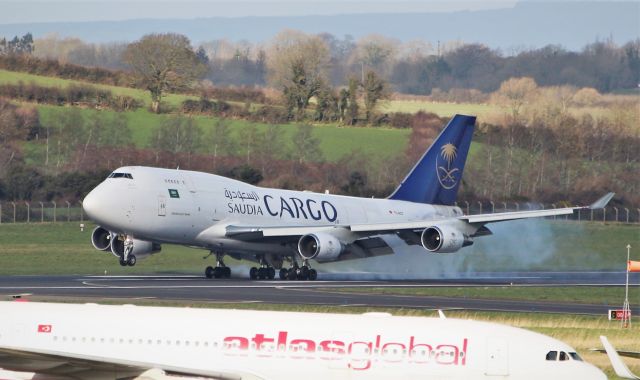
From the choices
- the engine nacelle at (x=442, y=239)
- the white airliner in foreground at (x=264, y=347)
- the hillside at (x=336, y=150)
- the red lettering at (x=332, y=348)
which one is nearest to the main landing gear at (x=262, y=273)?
the engine nacelle at (x=442, y=239)

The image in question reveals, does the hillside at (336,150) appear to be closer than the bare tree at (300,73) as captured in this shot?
Yes

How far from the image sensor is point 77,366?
70.1 feet

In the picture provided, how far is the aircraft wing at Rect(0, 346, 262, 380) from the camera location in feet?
67.5

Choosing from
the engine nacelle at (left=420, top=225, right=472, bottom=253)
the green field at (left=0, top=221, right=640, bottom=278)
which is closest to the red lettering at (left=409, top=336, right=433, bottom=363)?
the engine nacelle at (left=420, top=225, right=472, bottom=253)

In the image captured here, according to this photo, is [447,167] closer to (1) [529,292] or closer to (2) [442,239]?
(2) [442,239]

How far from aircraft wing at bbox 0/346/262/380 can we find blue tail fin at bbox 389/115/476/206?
41097mm

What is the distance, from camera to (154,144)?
314ft

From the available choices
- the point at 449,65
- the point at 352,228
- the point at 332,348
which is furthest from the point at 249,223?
the point at 449,65

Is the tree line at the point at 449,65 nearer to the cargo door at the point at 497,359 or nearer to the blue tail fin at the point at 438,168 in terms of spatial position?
the blue tail fin at the point at 438,168

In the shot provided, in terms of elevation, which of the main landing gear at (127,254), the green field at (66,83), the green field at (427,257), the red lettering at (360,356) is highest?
the green field at (66,83)

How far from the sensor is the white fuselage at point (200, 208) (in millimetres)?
51688

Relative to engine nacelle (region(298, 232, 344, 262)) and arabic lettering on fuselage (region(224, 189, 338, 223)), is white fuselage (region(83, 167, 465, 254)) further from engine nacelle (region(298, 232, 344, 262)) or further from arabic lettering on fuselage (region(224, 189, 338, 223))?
engine nacelle (region(298, 232, 344, 262))

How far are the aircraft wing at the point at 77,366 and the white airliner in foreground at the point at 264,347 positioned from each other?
20 millimetres

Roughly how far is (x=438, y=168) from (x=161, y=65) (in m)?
54.1
